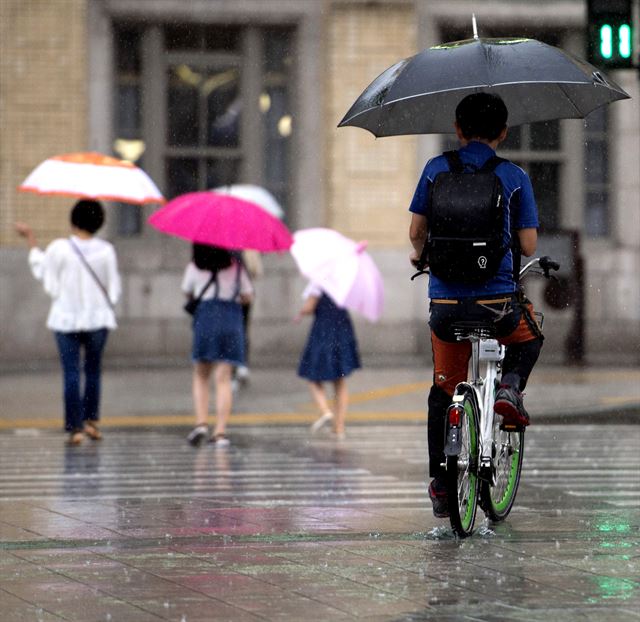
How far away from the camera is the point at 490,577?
6.41 m

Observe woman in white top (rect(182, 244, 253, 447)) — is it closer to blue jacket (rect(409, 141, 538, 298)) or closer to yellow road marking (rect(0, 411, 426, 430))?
yellow road marking (rect(0, 411, 426, 430))

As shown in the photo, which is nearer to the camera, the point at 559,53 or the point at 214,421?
the point at 559,53

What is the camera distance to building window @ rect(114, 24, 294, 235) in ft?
71.1

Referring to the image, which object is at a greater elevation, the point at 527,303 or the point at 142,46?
the point at 142,46

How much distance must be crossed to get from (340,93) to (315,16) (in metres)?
1.01

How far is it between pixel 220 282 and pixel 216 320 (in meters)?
0.28

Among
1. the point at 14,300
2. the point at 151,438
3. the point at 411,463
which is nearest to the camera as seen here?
the point at 411,463

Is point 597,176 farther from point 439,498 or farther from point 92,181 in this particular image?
point 439,498

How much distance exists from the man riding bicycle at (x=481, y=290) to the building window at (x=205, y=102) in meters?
14.3

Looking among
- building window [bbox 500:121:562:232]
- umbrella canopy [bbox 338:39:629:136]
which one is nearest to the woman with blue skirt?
umbrella canopy [bbox 338:39:629:136]

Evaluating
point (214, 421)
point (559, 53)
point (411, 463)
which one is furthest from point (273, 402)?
point (559, 53)

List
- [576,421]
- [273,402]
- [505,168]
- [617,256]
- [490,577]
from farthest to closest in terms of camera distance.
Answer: [617,256], [273,402], [576,421], [505,168], [490,577]

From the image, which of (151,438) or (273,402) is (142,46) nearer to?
(273,402)

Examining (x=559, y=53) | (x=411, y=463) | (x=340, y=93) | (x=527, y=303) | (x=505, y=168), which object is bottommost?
(x=411, y=463)
